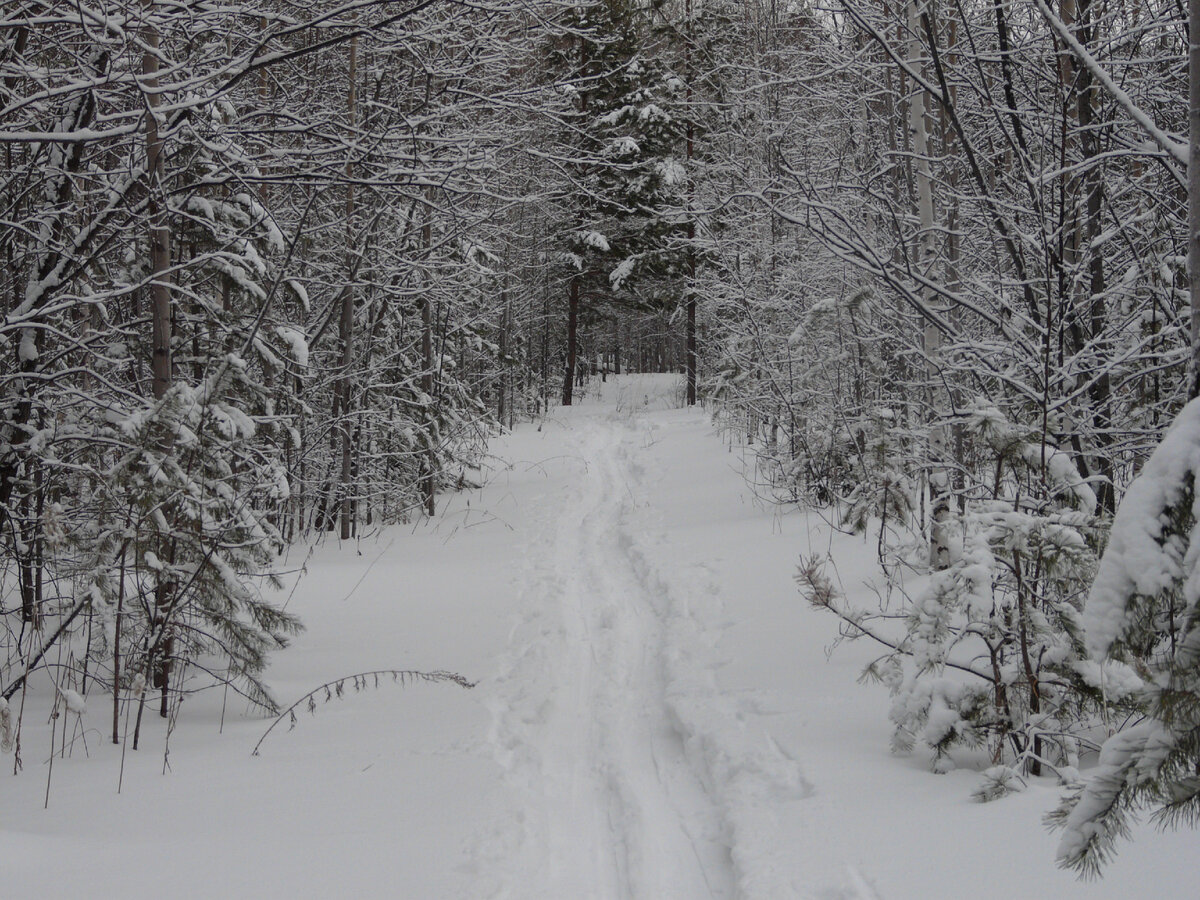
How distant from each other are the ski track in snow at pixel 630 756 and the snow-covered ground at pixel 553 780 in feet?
0.05

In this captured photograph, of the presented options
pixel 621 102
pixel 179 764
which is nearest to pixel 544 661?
pixel 179 764

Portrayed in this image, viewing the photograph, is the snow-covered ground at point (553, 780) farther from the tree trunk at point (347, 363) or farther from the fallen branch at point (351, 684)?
the tree trunk at point (347, 363)

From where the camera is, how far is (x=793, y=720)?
448cm

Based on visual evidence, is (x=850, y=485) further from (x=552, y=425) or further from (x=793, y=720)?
(x=552, y=425)

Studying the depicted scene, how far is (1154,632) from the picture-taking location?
54.4 inches

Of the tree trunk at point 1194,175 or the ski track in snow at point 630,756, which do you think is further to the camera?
the ski track in snow at point 630,756

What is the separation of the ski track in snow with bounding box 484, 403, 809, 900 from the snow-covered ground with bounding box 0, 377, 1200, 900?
0.02m

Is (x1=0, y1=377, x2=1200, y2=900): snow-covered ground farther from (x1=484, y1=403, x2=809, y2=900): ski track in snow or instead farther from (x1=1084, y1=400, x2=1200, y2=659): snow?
(x1=1084, y1=400, x2=1200, y2=659): snow

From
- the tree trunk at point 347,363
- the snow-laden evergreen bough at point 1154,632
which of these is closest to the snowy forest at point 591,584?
Answer: the snow-laden evergreen bough at point 1154,632

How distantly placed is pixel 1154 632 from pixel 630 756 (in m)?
3.39

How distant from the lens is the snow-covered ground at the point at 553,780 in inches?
116

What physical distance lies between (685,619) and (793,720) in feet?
7.15

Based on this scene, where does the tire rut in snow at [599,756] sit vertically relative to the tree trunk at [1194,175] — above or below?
below

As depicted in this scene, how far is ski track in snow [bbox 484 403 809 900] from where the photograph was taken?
10.7 feet
